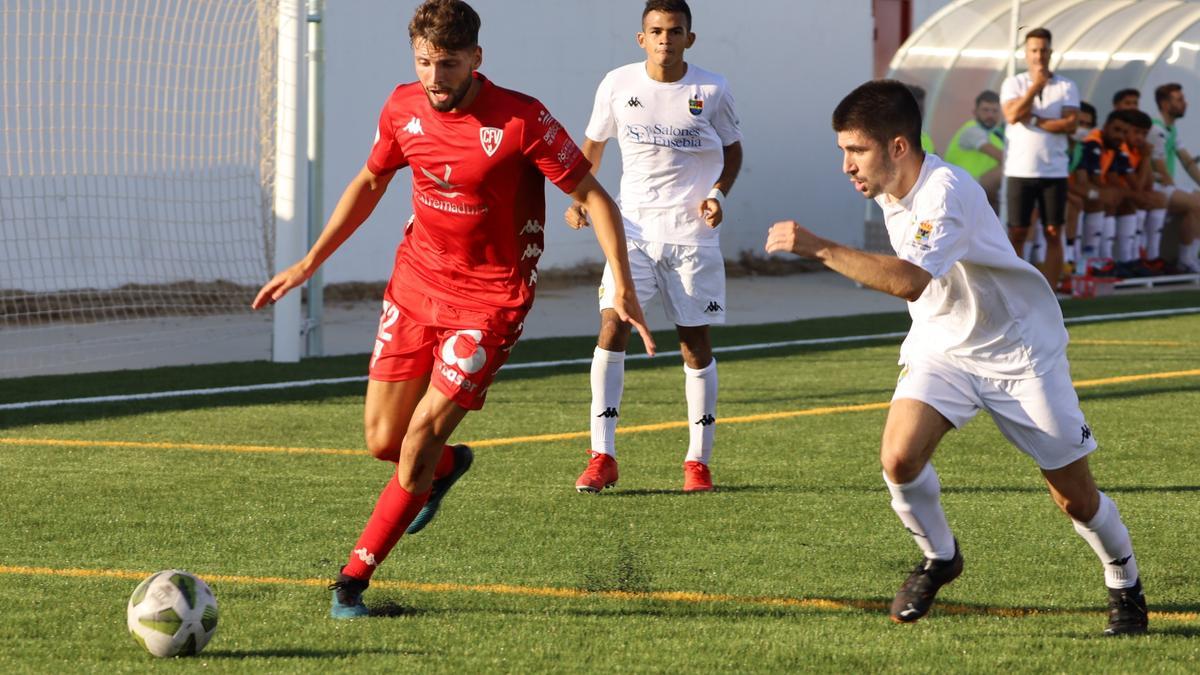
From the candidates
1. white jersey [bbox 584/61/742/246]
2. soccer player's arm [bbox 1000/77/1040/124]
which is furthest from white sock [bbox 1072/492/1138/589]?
soccer player's arm [bbox 1000/77/1040/124]

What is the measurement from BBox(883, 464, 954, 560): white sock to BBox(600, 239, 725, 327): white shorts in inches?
91.8

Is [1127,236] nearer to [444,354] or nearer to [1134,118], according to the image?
[1134,118]

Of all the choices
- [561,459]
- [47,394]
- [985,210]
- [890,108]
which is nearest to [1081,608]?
[985,210]

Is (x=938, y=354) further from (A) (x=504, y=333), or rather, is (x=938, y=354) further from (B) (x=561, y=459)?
(B) (x=561, y=459)

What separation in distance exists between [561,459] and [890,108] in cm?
335

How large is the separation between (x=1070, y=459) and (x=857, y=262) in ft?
3.03

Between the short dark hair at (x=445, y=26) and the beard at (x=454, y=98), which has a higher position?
the short dark hair at (x=445, y=26)

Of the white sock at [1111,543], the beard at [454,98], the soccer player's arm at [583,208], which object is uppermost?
the beard at [454,98]

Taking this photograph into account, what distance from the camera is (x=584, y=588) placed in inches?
196

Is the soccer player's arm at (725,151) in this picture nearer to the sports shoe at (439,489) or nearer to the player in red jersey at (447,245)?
the sports shoe at (439,489)

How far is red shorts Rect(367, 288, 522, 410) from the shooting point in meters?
4.74

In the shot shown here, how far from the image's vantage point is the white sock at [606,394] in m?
6.66

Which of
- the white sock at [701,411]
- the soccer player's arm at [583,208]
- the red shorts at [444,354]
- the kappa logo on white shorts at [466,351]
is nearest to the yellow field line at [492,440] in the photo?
the white sock at [701,411]

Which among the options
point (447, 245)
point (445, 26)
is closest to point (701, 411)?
point (447, 245)
